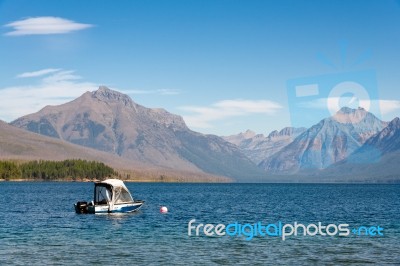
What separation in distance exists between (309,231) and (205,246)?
77.9ft

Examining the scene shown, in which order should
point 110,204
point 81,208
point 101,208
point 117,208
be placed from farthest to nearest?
point 117,208, point 110,204, point 101,208, point 81,208

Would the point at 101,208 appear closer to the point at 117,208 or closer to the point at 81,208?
the point at 117,208

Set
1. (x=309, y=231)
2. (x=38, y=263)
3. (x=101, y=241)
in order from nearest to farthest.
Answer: (x=38, y=263) → (x=101, y=241) → (x=309, y=231)

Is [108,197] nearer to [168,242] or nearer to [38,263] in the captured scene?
[168,242]

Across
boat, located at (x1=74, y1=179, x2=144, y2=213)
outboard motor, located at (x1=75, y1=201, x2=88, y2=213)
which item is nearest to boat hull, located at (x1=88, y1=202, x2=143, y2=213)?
boat, located at (x1=74, y1=179, x2=144, y2=213)

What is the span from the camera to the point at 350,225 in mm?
97562

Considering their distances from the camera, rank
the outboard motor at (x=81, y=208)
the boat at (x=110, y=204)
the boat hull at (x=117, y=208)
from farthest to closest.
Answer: the boat at (x=110, y=204) → the boat hull at (x=117, y=208) → the outboard motor at (x=81, y=208)

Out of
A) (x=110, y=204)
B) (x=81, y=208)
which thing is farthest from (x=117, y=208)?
(x=81, y=208)

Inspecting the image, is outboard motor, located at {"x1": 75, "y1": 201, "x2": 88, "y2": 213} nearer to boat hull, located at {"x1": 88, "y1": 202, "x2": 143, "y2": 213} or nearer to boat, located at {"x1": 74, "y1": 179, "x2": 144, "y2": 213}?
boat, located at {"x1": 74, "y1": 179, "x2": 144, "y2": 213}

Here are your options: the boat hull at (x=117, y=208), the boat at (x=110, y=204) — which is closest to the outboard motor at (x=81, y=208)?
the boat at (x=110, y=204)

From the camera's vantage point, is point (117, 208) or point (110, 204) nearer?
point (110, 204)

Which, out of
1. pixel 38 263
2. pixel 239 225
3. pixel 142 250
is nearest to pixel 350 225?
pixel 239 225

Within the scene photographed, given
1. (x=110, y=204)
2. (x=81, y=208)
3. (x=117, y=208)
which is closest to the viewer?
(x=81, y=208)

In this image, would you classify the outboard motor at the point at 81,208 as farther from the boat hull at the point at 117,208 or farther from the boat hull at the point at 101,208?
the boat hull at the point at 117,208
